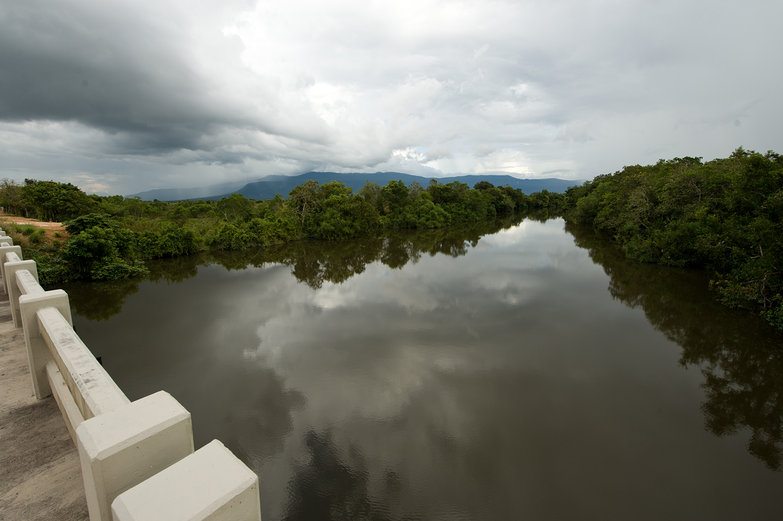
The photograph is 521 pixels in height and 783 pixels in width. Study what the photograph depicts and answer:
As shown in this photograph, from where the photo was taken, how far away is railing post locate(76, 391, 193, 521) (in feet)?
3.82

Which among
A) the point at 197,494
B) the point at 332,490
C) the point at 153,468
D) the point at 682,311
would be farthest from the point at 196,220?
the point at 682,311

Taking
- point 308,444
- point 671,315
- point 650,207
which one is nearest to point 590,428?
point 308,444

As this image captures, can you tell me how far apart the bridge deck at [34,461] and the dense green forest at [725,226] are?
1642 cm

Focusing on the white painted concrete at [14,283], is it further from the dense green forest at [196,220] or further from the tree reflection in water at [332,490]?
the dense green forest at [196,220]

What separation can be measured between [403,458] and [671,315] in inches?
470

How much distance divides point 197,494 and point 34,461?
7.76 feet

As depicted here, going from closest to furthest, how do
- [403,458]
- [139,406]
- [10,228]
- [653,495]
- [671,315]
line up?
1. [139,406]
2. [653,495]
3. [403,458]
4. [671,315]
5. [10,228]

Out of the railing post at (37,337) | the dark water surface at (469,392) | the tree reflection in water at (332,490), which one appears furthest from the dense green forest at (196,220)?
the tree reflection in water at (332,490)

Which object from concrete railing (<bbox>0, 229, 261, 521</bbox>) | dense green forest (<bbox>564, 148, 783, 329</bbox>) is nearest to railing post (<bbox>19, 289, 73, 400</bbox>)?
concrete railing (<bbox>0, 229, 261, 521</bbox>)

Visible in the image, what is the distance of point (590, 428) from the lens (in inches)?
241

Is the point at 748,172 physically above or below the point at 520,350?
above

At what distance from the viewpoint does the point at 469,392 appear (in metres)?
7.12

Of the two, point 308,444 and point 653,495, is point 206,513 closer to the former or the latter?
point 308,444

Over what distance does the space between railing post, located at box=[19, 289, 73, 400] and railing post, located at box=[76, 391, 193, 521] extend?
2.16 meters
